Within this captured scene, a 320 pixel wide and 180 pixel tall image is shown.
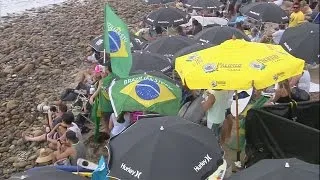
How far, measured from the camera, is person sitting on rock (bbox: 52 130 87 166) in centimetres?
787

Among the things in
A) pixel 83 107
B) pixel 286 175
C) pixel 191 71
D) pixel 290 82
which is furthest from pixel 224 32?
pixel 286 175

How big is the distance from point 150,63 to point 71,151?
2.58 metres

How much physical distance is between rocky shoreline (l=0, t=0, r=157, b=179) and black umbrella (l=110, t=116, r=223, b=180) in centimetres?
458

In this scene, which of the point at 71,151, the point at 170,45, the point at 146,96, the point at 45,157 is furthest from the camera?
the point at 170,45

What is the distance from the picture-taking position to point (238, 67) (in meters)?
6.84

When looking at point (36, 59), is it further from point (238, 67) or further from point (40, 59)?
point (238, 67)

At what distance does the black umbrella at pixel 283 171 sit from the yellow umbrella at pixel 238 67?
1.58 metres

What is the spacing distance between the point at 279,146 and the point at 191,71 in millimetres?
1631

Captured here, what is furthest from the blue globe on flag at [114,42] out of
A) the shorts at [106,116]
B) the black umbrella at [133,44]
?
the black umbrella at [133,44]

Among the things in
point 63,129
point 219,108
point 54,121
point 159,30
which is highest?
point 219,108

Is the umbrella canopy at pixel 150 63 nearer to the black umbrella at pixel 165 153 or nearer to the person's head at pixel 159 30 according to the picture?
the black umbrella at pixel 165 153

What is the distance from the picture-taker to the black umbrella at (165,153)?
5574 millimetres

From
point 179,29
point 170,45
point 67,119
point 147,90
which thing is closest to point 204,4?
point 179,29

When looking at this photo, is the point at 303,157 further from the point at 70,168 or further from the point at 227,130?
the point at 70,168
